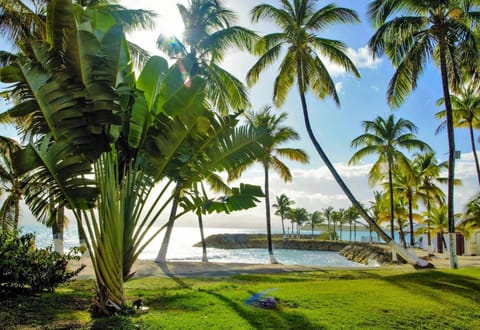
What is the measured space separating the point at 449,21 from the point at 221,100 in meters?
9.47

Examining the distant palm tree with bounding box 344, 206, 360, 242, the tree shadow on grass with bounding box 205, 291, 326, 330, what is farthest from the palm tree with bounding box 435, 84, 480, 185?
the distant palm tree with bounding box 344, 206, 360, 242

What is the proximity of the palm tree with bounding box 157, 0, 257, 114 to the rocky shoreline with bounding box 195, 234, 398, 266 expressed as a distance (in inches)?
1062

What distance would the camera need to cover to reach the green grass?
551 cm

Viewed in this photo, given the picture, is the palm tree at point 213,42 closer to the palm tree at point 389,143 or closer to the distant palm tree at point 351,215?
the palm tree at point 389,143

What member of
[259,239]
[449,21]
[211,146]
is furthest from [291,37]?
[259,239]

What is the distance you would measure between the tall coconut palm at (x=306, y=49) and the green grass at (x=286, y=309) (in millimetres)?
7681

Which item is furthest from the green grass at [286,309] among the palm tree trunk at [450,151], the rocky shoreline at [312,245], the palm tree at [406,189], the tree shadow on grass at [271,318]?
the rocky shoreline at [312,245]

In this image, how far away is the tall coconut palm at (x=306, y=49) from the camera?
15789 millimetres

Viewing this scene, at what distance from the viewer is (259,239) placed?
61.3 m

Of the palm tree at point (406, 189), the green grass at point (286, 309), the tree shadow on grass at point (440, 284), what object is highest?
the palm tree at point (406, 189)

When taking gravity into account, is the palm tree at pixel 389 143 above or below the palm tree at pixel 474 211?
above

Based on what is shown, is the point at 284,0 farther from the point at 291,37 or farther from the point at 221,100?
the point at 221,100

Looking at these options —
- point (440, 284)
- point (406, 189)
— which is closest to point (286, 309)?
point (440, 284)

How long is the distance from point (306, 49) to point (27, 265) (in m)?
13.7
